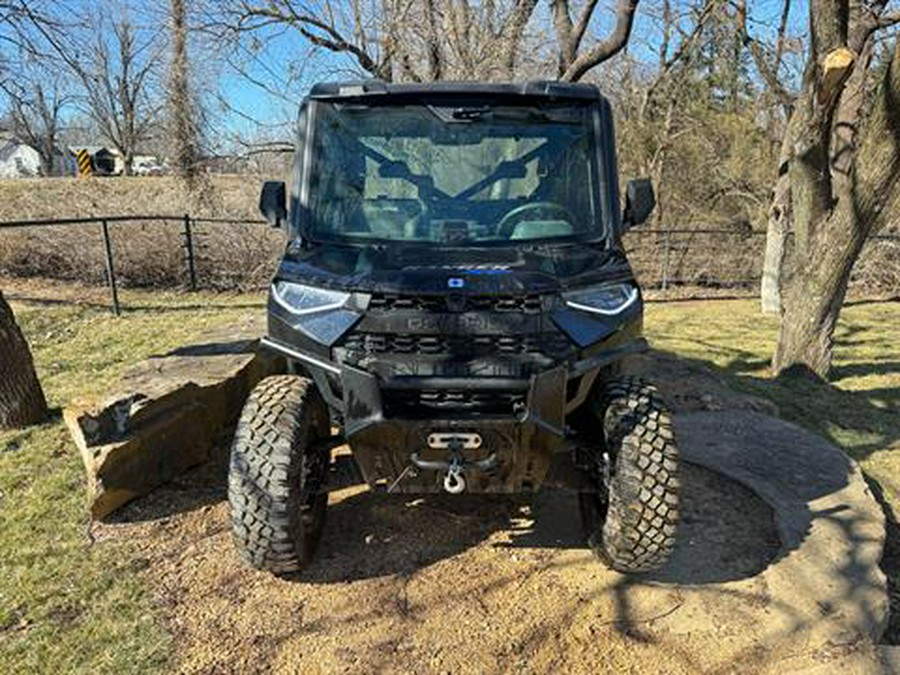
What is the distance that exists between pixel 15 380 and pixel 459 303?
3457 mm

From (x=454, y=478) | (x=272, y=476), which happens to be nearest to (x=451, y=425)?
(x=454, y=478)

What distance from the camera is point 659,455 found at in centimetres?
250

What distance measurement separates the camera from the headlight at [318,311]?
2393 millimetres

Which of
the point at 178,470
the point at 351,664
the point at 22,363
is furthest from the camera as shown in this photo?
the point at 22,363

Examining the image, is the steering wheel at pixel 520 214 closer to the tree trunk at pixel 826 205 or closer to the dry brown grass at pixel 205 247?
the tree trunk at pixel 826 205

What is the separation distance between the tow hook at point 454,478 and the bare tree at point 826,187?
14.3 ft

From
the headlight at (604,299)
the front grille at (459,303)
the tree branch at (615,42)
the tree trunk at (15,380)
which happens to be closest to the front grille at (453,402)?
the front grille at (459,303)

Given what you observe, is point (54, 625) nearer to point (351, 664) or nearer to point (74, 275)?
point (351, 664)

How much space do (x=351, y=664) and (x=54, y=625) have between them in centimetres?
117

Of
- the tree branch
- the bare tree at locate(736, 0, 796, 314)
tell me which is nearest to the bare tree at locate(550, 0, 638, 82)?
the tree branch

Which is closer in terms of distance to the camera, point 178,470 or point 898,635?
point 898,635

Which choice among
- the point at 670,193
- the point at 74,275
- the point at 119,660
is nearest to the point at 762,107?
the point at 670,193

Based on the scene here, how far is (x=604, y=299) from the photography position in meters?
2.54

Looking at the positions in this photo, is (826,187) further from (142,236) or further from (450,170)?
(142,236)
